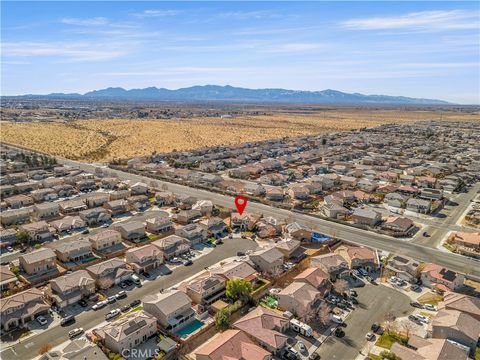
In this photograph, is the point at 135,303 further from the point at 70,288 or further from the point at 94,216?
the point at 94,216

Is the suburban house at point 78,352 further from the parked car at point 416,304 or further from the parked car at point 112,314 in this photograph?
the parked car at point 416,304

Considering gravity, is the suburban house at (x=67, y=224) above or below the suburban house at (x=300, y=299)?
above

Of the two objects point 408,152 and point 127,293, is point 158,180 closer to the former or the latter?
point 127,293

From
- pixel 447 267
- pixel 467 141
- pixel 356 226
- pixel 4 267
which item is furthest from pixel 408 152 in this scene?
pixel 4 267

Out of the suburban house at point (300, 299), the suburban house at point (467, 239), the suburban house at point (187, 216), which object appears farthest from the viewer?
the suburban house at point (187, 216)

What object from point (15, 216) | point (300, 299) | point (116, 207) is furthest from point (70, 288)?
point (15, 216)

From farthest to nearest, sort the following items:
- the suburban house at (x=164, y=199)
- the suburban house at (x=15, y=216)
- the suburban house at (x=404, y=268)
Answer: the suburban house at (x=164, y=199) → the suburban house at (x=15, y=216) → the suburban house at (x=404, y=268)

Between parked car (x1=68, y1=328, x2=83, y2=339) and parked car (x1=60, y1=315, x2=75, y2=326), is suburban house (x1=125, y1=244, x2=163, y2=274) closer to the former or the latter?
parked car (x1=60, y1=315, x2=75, y2=326)

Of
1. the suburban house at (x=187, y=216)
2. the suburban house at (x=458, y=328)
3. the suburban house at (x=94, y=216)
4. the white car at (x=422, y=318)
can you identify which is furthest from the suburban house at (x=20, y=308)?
the suburban house at (x=458, y=328)
